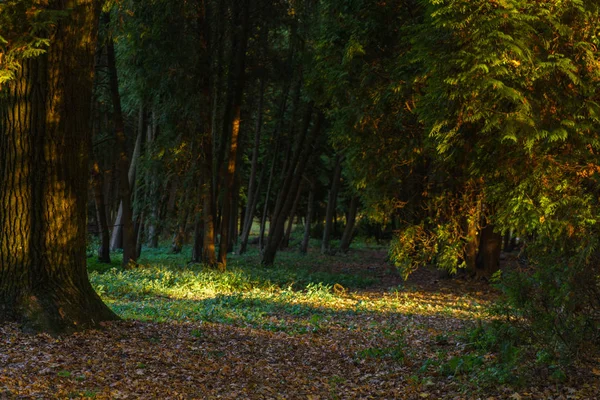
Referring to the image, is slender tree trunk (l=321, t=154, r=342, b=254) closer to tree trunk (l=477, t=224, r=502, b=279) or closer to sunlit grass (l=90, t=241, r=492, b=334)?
sunlit grass (l=90, t=241, r=492, b=334)

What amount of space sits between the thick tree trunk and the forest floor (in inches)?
14.7

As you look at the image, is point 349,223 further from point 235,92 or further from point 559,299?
point 559,299

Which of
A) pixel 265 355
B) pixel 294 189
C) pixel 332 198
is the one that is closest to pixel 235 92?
pixel 294 189

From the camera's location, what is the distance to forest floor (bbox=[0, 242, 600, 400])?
584 cm

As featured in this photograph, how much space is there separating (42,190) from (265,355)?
3.32m

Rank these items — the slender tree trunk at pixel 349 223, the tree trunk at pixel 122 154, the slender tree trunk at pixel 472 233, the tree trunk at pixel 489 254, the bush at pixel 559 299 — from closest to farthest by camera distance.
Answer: the bush at pixel 559 299 → the slender tree trunk at pixel 472 233 → the tree trunk at pixel 122 154 → the tree trunk at pixel 489 254 → the slender tree trunk at pixel 349 223

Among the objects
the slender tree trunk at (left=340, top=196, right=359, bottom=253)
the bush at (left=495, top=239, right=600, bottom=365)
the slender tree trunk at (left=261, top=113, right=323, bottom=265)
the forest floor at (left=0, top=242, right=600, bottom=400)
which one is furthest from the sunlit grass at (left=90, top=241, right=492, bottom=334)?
the slender tree trunk at (left=340, top=196, right=359, bottom=253)

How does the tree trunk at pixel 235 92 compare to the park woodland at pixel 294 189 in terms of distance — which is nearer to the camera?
the park woodland at pixel 294 189

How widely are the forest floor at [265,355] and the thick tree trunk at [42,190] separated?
0.37 m

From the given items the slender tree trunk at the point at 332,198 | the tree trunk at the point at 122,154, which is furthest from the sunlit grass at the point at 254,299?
the slender tree trunk at the point at 332,198

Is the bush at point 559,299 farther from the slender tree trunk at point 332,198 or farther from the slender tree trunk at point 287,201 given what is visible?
the slender tree trunk at point 332,198

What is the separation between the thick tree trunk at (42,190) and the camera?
278 inches

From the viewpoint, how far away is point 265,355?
7.71 m

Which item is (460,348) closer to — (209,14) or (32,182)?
(32,182)
